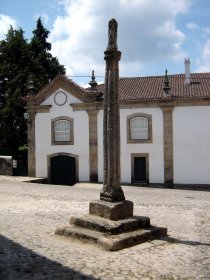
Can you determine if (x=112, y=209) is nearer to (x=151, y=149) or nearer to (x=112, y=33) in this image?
(x=112, y=33)

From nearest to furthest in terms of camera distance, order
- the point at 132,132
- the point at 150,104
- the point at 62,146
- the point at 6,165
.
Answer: the point at 150,104 → the point at 132,132 → the point at 62,146 → the point at 6,165

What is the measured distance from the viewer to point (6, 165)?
77.5ft

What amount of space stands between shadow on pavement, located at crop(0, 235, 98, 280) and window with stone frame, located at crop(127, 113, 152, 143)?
611 inches

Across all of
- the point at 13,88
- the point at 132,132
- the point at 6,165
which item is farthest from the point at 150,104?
the point at 13,88

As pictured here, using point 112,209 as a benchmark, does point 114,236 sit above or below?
below

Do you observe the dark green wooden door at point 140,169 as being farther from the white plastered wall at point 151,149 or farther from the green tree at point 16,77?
the green tree at point 16,77

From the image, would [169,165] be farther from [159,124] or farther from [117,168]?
[117,168]

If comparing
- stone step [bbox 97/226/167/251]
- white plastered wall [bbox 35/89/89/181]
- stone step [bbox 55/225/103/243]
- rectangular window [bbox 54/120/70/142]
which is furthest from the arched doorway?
stone step [bbox 97/226/167/251]

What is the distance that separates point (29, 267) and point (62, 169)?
1753 cm

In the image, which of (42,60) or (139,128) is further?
(42,60)

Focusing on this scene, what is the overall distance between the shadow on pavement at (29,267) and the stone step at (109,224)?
1494 mm

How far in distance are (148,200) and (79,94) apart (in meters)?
10.4

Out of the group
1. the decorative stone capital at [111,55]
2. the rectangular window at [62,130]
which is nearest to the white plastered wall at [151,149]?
the rectangular window at [62,130]

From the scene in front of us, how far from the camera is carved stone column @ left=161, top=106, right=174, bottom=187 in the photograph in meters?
21.1
